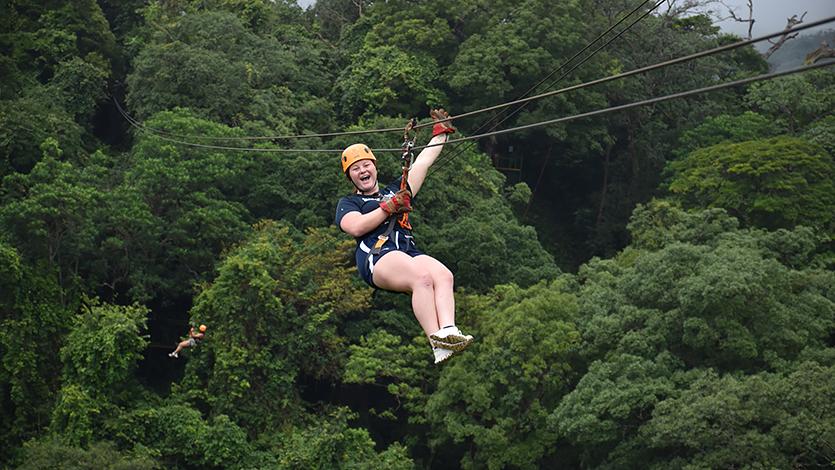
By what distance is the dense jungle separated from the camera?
1784cm

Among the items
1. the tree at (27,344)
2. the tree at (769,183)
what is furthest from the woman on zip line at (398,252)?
the tree at (769,183)

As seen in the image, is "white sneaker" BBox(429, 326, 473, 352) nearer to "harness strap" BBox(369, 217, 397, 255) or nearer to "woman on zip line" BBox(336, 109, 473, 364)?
"woman on zip line" BBox(336, 109, 473, 364)

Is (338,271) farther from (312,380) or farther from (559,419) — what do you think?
(559,419)

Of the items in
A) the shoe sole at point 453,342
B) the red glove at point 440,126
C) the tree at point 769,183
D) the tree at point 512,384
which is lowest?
the shoe sole at point 453,342

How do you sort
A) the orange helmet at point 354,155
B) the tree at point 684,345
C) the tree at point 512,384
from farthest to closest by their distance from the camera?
1. the tree at point 512,384
2. the tree at point 684,345
3. the orange helmet at point 354,155

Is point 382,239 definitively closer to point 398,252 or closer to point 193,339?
point 398,252

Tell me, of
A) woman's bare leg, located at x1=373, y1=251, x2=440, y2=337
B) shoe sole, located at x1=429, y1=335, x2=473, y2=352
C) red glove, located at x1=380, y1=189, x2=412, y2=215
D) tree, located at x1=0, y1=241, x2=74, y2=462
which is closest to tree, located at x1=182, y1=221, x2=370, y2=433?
tree, located at x1=0, y1=241, x2=74, y2=462

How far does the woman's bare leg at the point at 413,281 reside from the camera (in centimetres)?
576

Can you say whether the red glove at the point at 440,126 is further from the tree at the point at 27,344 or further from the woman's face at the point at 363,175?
the tree at the point at 27,344

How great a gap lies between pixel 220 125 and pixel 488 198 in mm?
5769

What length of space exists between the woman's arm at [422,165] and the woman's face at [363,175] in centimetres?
Answer: 21

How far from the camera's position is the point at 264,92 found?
2516cm

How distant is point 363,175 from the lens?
6285mm

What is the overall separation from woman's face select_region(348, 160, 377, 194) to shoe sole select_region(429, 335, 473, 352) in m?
1.05
